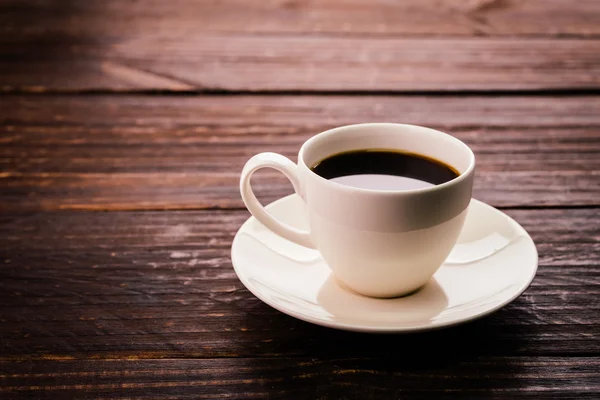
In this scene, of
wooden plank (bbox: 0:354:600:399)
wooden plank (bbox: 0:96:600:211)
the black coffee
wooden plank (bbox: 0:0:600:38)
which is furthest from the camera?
wooden plank (bbox: 0:0:600:38)

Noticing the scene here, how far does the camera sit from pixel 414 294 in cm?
53

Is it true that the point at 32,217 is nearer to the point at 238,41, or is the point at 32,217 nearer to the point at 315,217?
the point at 315,217

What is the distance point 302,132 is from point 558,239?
0.34 m

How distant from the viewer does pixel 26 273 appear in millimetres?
578

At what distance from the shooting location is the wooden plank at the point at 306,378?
17.5 inches

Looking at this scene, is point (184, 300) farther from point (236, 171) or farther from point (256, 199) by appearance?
point (236, 171)

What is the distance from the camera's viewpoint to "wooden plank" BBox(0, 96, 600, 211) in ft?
2.34

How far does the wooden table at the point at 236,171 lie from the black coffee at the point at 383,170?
120mm

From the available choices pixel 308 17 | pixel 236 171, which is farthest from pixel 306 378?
pixel 308 17

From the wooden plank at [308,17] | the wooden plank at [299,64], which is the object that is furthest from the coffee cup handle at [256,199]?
the wooden plank at [308,17]

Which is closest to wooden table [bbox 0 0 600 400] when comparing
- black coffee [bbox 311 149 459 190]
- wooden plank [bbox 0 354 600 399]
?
wooden plank [bbox 0 354 600 399]

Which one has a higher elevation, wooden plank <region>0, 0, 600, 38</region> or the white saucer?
wooden plank <region>0, 0, 600, 38</region>

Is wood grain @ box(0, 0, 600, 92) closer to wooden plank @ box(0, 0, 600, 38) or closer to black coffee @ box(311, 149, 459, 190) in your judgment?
wooden plank @ box(0, 0, 600, 38)

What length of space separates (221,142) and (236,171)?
0.25 ft
